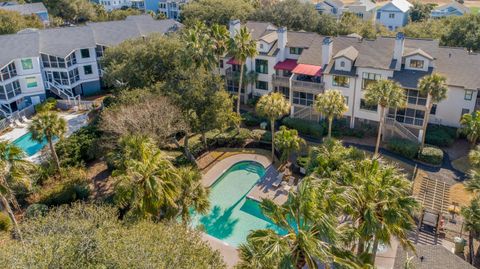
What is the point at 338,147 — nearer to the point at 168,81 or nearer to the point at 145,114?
the point at 145,114

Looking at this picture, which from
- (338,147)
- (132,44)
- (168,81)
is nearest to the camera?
(338,147)

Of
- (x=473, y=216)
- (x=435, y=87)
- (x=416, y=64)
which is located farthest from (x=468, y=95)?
(x=473, y=216)

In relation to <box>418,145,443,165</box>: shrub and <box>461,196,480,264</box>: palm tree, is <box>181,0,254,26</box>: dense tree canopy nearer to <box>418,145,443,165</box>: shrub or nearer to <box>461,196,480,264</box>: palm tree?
<box>418,145,443,165</box>: shrub

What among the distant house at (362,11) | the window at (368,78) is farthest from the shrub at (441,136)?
the distant house at (362,11)

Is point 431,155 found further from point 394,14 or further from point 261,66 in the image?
point 394,14

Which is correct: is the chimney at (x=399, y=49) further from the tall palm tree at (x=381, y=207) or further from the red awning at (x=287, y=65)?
the tall palm tree at (x=381, y=207)

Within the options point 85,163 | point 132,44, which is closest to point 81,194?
point 85,163
